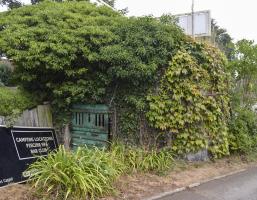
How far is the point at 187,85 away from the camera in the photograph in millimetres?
8062

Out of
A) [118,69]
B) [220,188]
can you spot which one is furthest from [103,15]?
[220,188]

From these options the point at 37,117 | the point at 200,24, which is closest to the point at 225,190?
the point at 37,117

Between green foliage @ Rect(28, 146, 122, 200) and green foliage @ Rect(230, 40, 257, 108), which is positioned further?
green foliage @ Rect(230, 40, 257, 108)

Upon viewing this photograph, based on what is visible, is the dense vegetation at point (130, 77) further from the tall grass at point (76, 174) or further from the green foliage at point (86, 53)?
the tall grass at point (76, 174)

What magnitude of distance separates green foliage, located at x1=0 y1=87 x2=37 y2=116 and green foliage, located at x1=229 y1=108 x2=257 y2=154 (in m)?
5.12

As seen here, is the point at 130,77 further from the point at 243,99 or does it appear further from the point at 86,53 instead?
the point at 243,99

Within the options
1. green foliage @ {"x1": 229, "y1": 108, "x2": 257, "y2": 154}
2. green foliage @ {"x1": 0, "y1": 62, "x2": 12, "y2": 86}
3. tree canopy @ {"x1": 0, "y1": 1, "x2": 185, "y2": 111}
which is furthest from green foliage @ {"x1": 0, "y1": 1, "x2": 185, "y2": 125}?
green foliage @ {"x1": 229, "y1": 108, "x2": 257, "y2": 154}

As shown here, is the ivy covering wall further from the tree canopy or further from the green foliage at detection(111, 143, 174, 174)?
the green foliage at detection(111, 143, 174, 174)

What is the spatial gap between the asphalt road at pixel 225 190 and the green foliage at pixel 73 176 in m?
1.15

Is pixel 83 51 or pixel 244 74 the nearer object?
pixel 83 51

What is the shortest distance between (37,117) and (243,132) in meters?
5.24

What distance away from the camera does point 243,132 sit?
9.27 meters

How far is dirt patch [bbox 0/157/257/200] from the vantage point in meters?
5.86

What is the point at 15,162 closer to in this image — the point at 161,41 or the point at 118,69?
the point at 118,69
